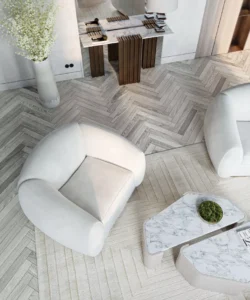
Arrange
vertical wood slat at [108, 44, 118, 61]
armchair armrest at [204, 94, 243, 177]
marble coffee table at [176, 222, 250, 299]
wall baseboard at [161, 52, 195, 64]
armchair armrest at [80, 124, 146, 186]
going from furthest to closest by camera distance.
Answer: wall baseboard at [161, 52, 195, 64]
vertical wood slat at [108, 44, 118, 61]
armchair armrest at [204, 94, 243, 177]
armchair armrest at [80, 124, 146, 186]
marble coffee table at [176, 222, 250, 299]

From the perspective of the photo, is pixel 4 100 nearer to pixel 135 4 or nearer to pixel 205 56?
pixel 135 4

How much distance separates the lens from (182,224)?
7.42 feet

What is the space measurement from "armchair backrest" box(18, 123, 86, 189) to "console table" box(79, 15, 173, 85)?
1.46m

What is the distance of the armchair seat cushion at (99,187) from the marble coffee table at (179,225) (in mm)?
323

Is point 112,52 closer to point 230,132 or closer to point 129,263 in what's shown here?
point 230,132

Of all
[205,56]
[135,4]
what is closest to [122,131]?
[205,56]

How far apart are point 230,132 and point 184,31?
2.04 meters

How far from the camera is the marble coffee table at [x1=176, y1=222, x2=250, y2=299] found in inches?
80.6

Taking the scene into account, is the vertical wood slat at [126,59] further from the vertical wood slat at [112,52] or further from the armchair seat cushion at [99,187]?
the armchair seat cushion at [99,187]

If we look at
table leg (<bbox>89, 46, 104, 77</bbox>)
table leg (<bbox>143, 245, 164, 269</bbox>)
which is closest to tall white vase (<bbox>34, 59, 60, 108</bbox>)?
table leg (<bbox>89, 46, 104, 77</bbox>)

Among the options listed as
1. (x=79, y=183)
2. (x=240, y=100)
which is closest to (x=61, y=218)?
(x=79, y=183)

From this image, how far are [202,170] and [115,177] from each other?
105 cm

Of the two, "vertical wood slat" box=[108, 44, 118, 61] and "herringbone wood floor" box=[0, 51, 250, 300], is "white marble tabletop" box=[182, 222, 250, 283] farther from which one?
"vertical wood slat" box=[108, 44, 118, 61]

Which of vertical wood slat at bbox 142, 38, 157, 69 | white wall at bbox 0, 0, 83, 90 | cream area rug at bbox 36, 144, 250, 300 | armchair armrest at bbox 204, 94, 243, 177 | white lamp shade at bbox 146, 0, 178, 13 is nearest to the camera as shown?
cream area rug at bbox 36, 144, 250, 300
